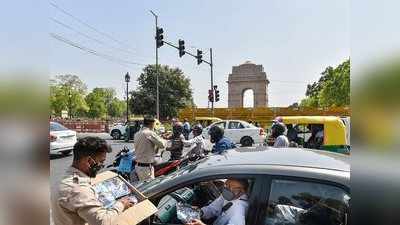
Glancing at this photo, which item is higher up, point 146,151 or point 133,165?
point 146,151

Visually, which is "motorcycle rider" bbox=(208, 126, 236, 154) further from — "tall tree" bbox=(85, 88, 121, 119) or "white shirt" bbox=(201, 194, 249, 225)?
"tall tree" bbox=(85, 88, 121, 119)

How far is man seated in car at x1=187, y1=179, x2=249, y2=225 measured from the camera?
2.80 m

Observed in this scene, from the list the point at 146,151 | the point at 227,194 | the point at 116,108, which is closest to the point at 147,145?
the point at 146,151

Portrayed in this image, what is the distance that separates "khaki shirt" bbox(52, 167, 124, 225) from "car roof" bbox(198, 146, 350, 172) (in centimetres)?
108

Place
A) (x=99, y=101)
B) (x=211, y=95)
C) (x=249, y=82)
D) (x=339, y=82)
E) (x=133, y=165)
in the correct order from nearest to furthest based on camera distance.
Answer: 1. (x=339, y=82)
2. (x=133, y=165)
3. (x=211, y=95)
4. (x=249, y=82)
5. (x=99, y=101)

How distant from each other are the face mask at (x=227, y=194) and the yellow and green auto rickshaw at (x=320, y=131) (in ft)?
21.1

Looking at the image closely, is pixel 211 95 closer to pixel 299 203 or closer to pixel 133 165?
pixel 133 165

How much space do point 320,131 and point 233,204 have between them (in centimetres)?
802

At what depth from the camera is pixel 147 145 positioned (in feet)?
20.8
